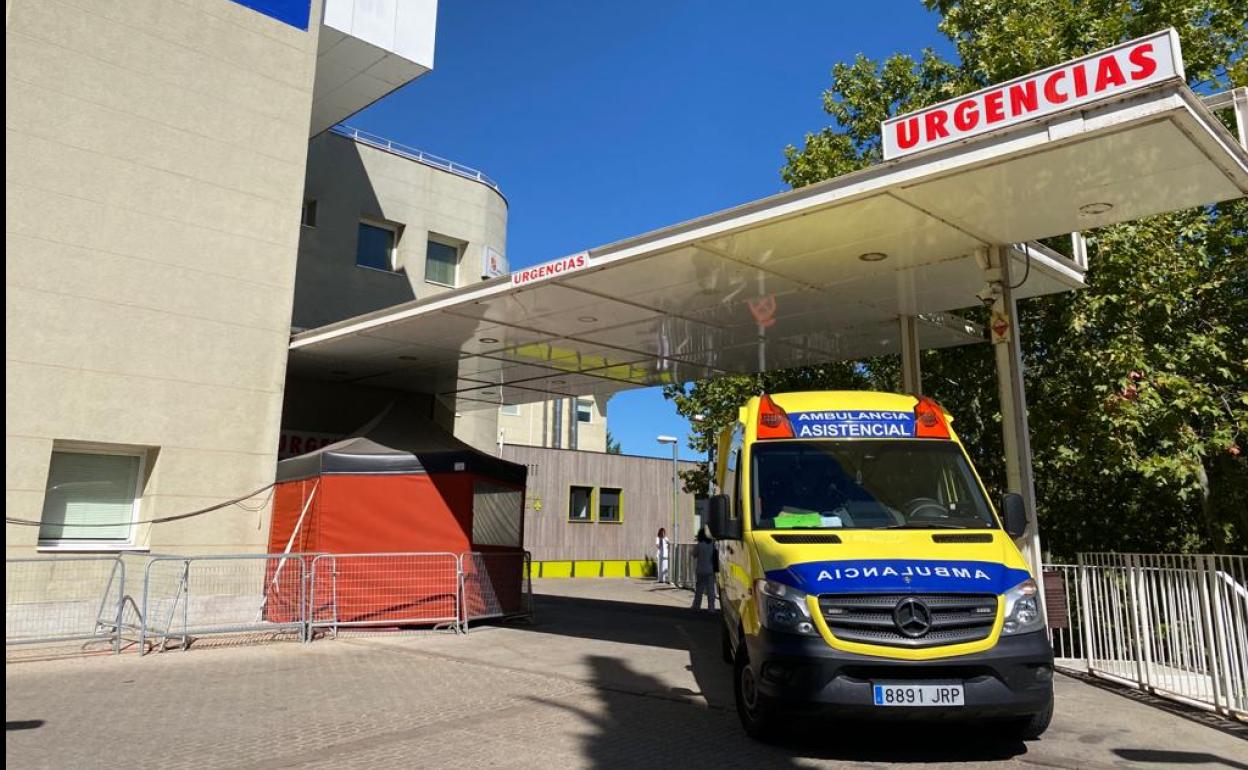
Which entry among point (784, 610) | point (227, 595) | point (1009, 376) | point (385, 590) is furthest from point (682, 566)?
point (784, 610)

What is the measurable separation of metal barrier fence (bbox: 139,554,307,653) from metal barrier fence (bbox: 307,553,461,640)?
35 centimetres

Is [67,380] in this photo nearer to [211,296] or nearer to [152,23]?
[211,296]

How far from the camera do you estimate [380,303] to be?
62.8 ft

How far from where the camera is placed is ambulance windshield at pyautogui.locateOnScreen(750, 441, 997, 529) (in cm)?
658

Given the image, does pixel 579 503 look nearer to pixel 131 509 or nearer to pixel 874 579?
pixel 131 509

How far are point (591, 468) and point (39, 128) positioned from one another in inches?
1000

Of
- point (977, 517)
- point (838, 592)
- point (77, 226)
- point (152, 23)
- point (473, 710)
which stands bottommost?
point (473, 710)

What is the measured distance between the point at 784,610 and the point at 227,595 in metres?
9.28

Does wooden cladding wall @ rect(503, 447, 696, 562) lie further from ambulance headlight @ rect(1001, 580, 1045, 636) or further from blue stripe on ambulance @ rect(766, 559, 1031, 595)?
ambulance headlight @ rect(1001, 580, 1045, 636)

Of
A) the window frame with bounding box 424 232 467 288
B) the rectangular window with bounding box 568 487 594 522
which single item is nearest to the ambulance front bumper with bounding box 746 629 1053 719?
the window frame with bounding box 424 232 467 288

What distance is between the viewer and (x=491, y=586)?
1377 centimetres

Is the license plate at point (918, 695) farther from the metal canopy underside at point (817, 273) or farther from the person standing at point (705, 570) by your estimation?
the person standing at point (705, 570)

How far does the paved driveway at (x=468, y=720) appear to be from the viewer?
5.81 metres

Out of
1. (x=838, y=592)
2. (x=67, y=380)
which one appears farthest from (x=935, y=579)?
(x=67, y=380)
